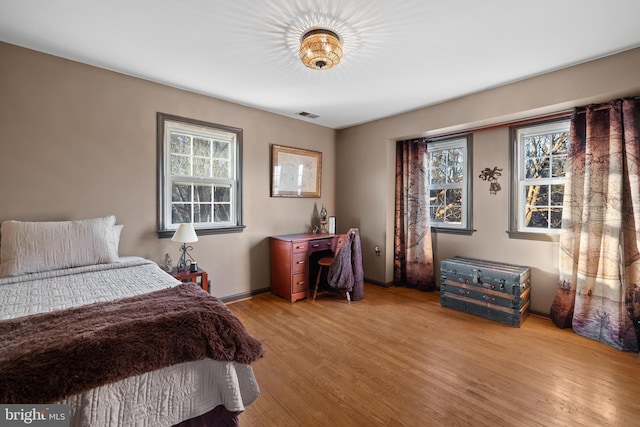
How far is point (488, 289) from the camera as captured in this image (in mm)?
3037

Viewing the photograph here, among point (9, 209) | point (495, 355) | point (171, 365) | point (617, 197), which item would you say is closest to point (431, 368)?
point (495, 355)

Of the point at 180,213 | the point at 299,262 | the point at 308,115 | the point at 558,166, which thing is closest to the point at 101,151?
the point at 180,213

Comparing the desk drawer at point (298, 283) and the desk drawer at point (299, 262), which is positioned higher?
the desk drawer at point (299, 262)

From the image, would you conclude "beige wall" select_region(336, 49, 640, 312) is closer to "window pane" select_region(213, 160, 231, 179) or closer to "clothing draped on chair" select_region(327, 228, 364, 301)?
"clothing draped on chair" select_region(327, 228, 364, 301)

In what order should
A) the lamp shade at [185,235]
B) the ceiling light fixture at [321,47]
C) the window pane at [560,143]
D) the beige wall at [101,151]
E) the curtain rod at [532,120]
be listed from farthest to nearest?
the window pane at [560,143], the lamp shade at [185,235], the curtain rod at [532,120], the beige wall at [101,151], the ceiling light fixture at [321,47]

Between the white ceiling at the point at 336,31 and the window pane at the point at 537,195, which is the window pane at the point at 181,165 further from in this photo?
the window pane at the point at 537,195

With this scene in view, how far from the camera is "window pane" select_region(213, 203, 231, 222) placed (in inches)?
139

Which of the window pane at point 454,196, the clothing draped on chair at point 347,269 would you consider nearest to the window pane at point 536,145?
the window pane at point 454,196

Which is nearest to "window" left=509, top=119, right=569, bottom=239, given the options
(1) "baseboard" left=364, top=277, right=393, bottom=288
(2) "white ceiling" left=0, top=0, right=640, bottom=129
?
(2) "white ceiling" left=0, top=0, right=640, bottom=129

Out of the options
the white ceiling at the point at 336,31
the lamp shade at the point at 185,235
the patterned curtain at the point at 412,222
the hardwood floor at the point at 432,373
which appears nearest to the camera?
the hardwood floor at the point at 432,373

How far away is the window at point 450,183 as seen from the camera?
147 inches

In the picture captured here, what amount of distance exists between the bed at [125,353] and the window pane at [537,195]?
3.36 metres

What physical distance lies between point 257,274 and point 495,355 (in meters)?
2.75

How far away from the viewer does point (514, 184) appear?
330 cm
